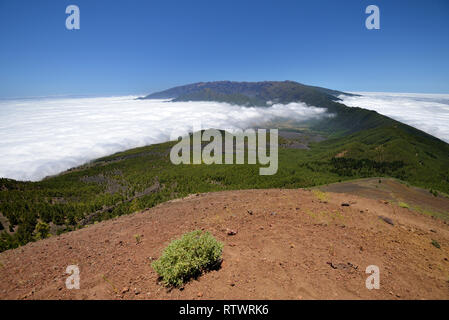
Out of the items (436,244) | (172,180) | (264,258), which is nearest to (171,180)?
(172,180)

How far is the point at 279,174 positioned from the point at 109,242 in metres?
90.6

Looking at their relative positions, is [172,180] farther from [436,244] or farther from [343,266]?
[343,266]

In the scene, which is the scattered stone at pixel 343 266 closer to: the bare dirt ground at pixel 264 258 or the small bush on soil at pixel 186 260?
the bare dirt ground at pixel 264 258

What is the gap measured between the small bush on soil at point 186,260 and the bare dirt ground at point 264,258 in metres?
0.30

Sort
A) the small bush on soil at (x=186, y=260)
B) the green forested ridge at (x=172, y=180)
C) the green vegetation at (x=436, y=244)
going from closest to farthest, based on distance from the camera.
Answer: the small bush on soil at (x=186, y=260) < the green vegetation at (x=436, y=244) < the green forested ridge at (x=172, y=180)

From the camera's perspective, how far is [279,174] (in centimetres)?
9531

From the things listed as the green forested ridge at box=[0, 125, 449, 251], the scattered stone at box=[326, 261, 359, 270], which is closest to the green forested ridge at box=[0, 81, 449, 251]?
the green forested ridge at box=[0, 125, 449, 251]

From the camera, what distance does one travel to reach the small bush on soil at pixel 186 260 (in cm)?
610

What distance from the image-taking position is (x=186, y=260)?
633 centimetres

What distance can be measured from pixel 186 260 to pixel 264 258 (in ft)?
8.91

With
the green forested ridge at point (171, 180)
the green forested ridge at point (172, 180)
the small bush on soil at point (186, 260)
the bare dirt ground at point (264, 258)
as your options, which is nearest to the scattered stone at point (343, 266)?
the bare dirt ground at point (264, 258)

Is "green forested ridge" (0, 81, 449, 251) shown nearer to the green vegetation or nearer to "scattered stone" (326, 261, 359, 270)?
A: "scattered stone" (326, 261, 359, 270)

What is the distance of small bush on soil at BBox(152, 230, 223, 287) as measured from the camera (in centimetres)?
610
